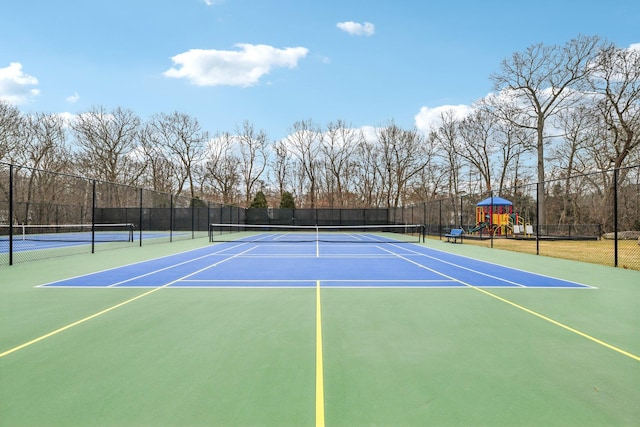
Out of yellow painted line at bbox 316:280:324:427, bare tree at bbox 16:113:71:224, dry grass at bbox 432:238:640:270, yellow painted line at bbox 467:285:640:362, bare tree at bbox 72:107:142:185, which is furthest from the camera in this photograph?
bare tree at bbox 72:107:142:185

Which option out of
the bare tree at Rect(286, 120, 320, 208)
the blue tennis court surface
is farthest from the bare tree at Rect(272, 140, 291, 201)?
the blue tennis court surface

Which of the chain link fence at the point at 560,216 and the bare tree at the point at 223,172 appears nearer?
the chain link fence at the point at 560,216

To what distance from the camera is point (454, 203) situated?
28.6 metres

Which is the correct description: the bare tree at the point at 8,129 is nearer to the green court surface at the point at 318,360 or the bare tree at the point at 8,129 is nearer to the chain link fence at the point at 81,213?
the chain link fence at the point at 81,213

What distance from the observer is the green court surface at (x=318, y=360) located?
99.9 inches

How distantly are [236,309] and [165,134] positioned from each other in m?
38.6

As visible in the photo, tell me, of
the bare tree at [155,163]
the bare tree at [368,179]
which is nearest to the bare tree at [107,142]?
the bare tree at [155,163]

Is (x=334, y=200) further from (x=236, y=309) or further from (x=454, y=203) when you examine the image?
(x=236, y=309)

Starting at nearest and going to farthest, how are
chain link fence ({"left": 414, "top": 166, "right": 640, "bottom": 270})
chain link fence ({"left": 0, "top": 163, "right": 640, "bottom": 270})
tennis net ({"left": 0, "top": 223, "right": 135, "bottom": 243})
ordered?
tennis net ({"left": 0, "top": 223, "right": 135, "bottom": 243}), chain link fence ({"left": 0, "top": 163, "right": 640, "bottom": 270}), chain link fence ({"left": 414, "top": 166, "right": 640, "bottom": 270})

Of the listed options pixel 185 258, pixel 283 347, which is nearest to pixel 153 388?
pixel 283 347

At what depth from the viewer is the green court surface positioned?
99.9 inches

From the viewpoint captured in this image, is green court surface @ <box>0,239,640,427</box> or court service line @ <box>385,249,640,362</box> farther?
court service line @ <box>385,249,640,362</box>

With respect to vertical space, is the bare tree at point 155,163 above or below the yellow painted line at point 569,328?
above

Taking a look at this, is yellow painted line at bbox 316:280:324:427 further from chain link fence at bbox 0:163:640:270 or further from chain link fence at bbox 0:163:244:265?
chain link fence at bbox 0:163:640:270
